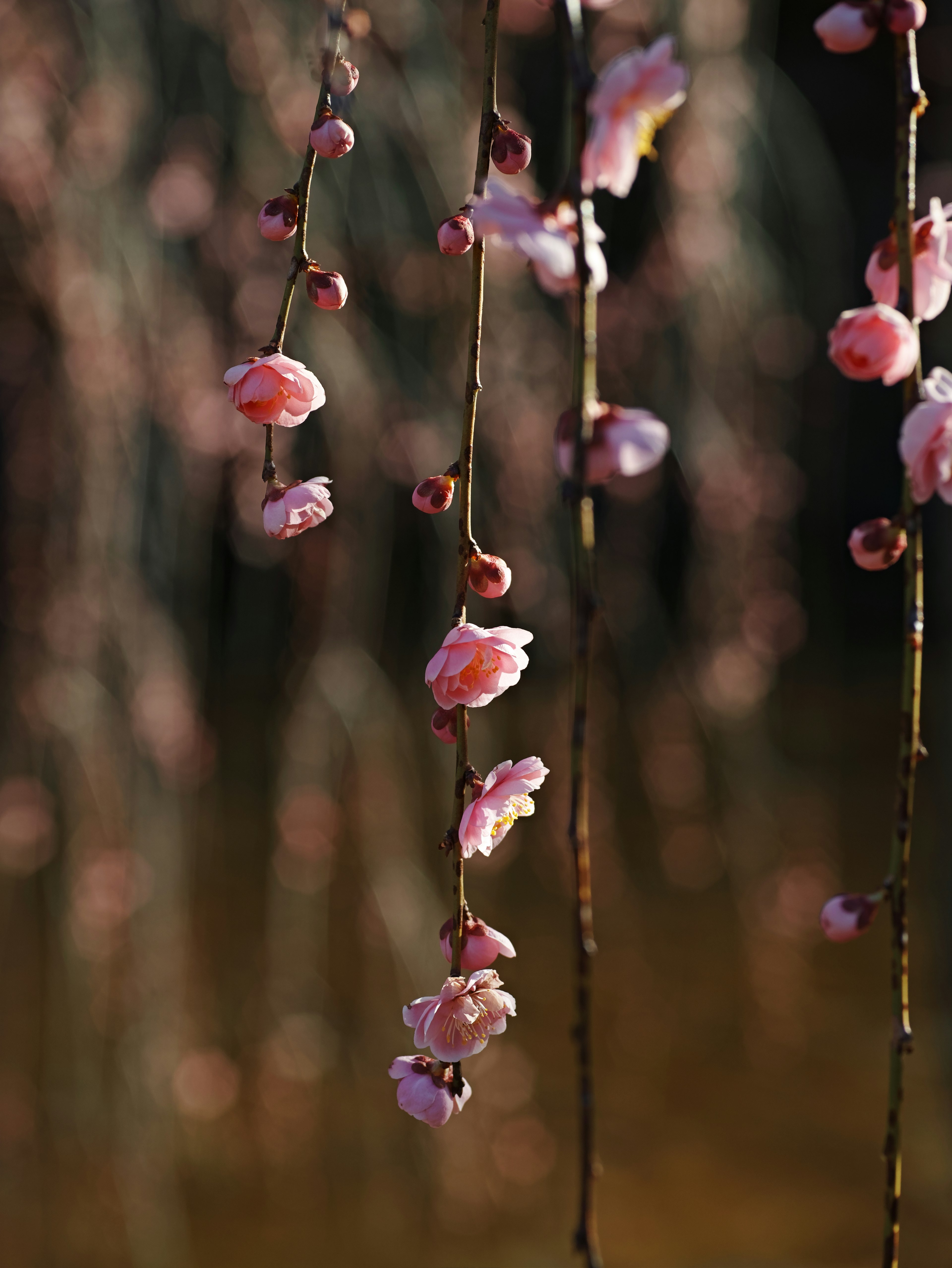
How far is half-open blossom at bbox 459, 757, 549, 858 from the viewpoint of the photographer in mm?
476

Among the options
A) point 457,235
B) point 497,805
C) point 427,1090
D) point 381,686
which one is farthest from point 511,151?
point 381,686

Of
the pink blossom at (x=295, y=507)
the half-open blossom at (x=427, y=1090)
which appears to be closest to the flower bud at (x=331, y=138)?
the pink blossom at (x=295, y=507)

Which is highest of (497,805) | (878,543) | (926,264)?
(926,264)

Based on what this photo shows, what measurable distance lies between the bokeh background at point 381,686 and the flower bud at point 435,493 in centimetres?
79

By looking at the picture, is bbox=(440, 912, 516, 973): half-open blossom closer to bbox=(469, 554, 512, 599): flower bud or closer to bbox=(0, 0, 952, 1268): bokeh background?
bbox=(469, 554, 512, 599): flower bud

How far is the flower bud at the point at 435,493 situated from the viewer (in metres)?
0.52

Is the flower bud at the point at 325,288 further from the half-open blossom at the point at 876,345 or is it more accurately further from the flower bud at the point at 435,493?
the half-open blossom at the point at 876,345

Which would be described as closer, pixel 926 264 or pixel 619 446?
pixel 619 446

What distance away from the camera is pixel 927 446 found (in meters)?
0.42

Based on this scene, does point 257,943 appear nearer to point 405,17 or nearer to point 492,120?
point 405,17

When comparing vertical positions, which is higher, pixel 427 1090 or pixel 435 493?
pixel 435 493

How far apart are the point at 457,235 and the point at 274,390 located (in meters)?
0.11

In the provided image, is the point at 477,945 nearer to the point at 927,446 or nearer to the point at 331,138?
the point at 927,446

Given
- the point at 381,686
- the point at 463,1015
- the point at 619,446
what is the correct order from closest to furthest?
→ the point at 619,446, the point at 463,1015, the point at 381,686
